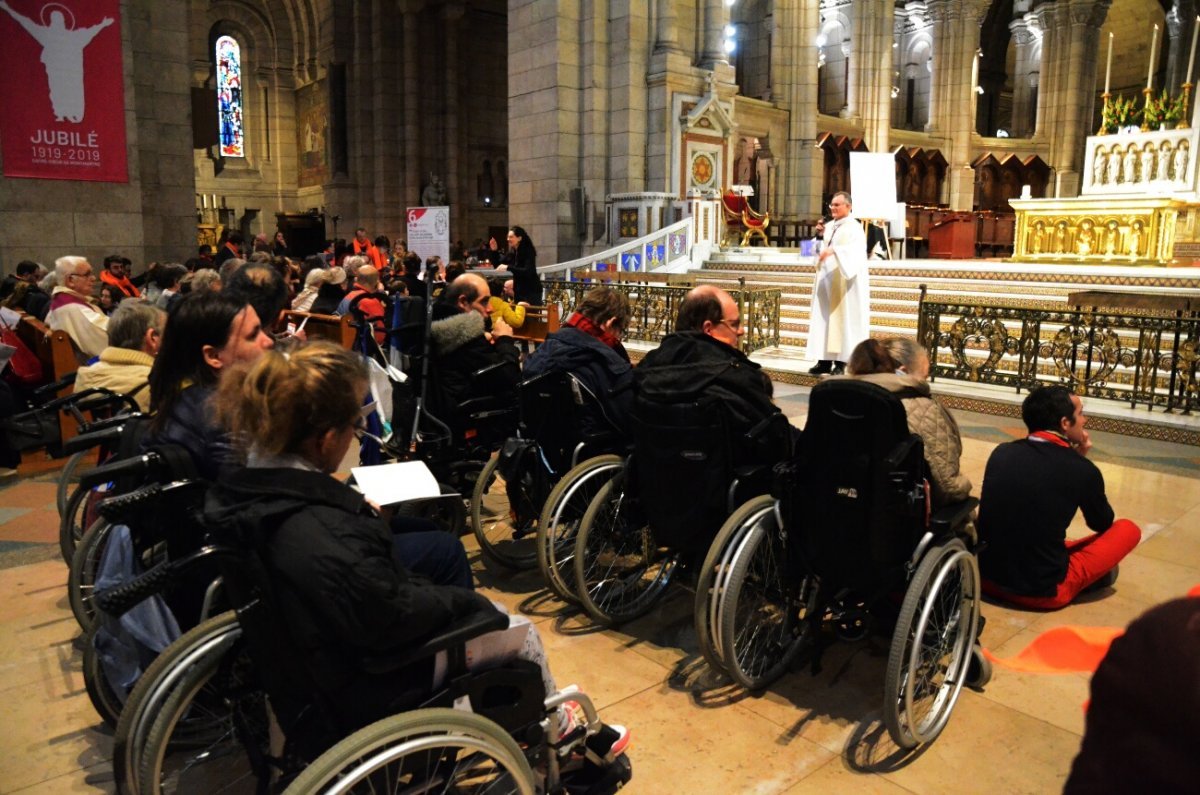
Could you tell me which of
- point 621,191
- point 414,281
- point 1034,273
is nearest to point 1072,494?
point 414,281

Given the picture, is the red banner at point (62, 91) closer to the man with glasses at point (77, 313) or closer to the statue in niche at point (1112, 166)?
the man with glasses at point (77, 313)

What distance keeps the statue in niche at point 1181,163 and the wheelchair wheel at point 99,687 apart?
15.5m

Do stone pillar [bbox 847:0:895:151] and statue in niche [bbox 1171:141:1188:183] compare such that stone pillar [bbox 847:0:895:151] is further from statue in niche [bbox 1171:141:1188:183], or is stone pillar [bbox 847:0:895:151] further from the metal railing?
the metal railing

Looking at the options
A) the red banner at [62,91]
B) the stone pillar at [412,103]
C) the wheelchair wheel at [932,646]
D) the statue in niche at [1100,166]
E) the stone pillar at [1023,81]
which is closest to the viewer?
the wheelchair wheel at [932,646]

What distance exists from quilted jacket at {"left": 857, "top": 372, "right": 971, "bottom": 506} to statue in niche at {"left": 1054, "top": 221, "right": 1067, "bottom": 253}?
12.3 m

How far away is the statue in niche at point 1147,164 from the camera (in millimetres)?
13617

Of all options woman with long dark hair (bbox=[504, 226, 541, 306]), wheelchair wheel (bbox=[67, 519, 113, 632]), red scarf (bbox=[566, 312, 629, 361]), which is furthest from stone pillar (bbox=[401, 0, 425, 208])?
wheelchair wheel (bbox=[67, 519, 113, 632])

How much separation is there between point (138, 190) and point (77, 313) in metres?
6.00

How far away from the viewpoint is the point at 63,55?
33.7 ft

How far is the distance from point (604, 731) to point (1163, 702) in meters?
1.84

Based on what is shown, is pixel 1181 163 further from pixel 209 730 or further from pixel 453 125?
pixel 453 125

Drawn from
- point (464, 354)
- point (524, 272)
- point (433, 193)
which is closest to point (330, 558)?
point (464, 354)

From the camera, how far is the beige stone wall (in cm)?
1050

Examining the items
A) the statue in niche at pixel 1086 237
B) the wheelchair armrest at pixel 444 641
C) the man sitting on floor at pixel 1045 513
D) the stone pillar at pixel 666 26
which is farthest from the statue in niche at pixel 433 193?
the wheelchair armrest at pixel 444 641
